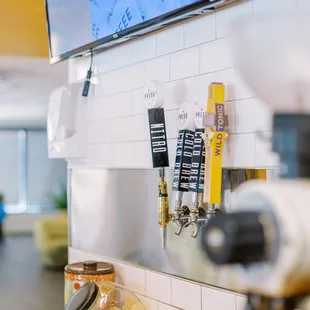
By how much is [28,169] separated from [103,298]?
7285mm

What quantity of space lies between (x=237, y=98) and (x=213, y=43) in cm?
15

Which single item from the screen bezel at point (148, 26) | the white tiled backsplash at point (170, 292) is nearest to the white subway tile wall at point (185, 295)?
the white tiled backsplash at point (170, 292)

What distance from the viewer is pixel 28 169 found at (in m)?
8.34

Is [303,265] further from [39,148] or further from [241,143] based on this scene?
[39,148]

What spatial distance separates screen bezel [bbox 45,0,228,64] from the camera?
1.11m

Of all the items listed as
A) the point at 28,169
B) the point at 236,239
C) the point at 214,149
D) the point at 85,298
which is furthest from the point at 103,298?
the point at 28,169

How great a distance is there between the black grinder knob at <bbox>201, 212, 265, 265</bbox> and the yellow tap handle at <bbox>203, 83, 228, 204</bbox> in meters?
0.68

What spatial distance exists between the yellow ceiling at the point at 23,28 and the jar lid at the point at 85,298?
1.91 m

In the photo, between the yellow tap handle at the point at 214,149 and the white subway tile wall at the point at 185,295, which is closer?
the yellow tap handle at the point at 214,149

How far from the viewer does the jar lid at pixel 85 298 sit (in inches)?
47.7

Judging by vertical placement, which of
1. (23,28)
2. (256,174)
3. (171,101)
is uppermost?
(23,28)

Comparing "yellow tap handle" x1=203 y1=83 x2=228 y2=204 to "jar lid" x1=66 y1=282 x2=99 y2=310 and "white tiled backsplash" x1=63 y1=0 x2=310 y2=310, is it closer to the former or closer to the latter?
"white tiled backsplash" x1=63 y1=0 x2=310 y2=310

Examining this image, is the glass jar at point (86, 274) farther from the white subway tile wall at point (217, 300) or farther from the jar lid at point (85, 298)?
the white subway tile wall at point (217, 300)

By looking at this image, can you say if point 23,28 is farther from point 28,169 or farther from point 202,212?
point 28,169
